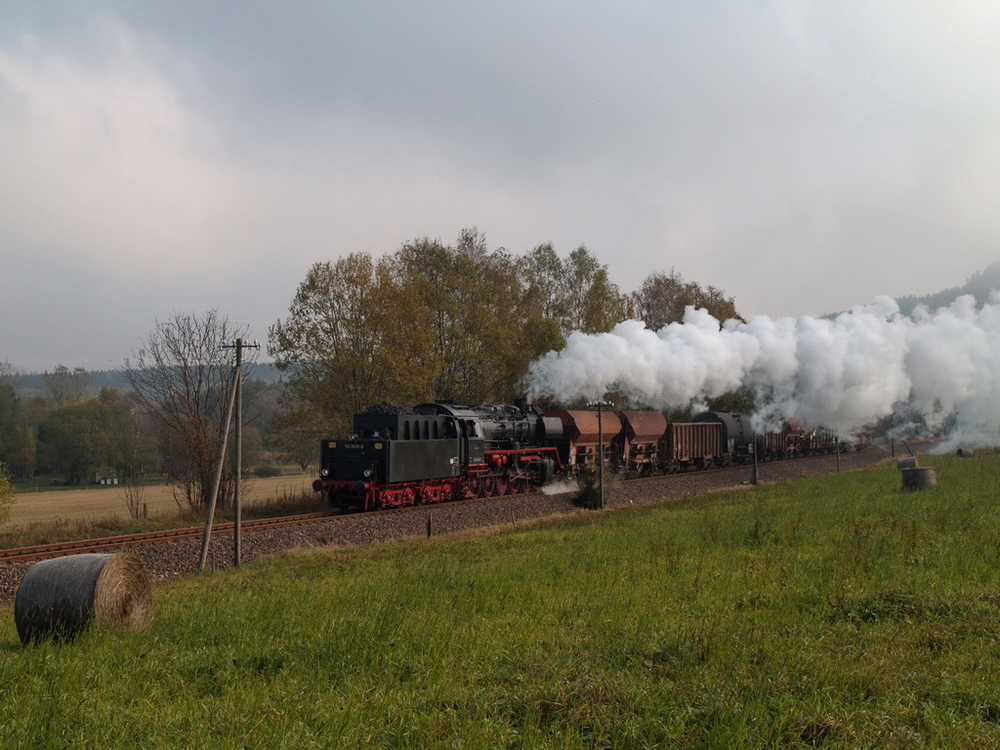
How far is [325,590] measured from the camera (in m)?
11.7

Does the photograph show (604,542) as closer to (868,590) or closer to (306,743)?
(868,590)

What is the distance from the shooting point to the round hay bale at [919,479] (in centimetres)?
2322

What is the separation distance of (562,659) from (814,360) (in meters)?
31.8

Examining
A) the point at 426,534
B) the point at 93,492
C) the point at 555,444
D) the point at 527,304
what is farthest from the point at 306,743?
the point at 93,492

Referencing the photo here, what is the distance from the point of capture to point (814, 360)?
116 ft

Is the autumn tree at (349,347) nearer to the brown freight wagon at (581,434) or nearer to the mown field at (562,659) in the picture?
the brown freight wagon at (581,434)

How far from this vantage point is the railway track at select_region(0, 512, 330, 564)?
17.1 metres

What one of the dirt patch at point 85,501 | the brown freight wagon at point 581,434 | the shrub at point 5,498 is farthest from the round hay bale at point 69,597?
the dirt patch at point 85,501

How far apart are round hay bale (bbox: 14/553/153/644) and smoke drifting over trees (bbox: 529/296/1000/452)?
988 inches

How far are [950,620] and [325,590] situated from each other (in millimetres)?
8739

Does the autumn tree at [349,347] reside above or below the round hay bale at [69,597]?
above

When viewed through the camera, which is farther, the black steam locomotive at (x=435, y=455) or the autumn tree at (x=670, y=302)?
the autumn tree at (x=670, y=302)

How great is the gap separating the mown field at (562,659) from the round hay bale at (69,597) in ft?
0.92

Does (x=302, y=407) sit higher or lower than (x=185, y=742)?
higher
